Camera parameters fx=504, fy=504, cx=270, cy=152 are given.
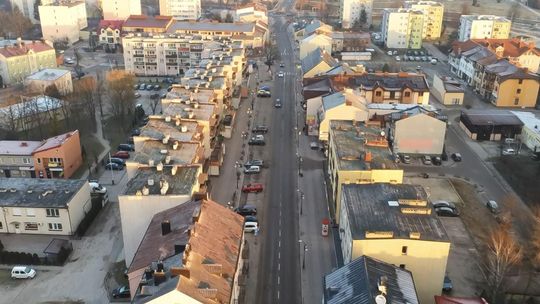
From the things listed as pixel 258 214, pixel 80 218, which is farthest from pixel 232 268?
pixel 80 218

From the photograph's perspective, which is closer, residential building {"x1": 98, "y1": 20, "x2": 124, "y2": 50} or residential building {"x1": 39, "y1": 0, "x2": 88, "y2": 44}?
residential building {"x1": 98, "y1": 20, "x2": 124, "y2": 50}

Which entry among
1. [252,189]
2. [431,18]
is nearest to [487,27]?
[431,18]

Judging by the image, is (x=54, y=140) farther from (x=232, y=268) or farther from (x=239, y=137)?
(x=232, y=268)

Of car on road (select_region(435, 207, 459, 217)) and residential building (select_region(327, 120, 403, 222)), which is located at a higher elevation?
residential building (select_region(327, 120, 403, 222))

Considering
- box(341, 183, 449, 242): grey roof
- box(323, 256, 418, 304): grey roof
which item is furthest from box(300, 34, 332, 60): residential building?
box(323, 256, 418, 304): grey roof

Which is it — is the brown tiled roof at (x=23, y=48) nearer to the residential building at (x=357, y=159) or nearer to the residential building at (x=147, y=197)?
the residential building at (x=147, y=197)

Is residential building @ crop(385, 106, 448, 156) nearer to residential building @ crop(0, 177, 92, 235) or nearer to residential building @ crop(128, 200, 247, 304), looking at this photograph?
residential building @ crop(128, 200, 247, 304)
